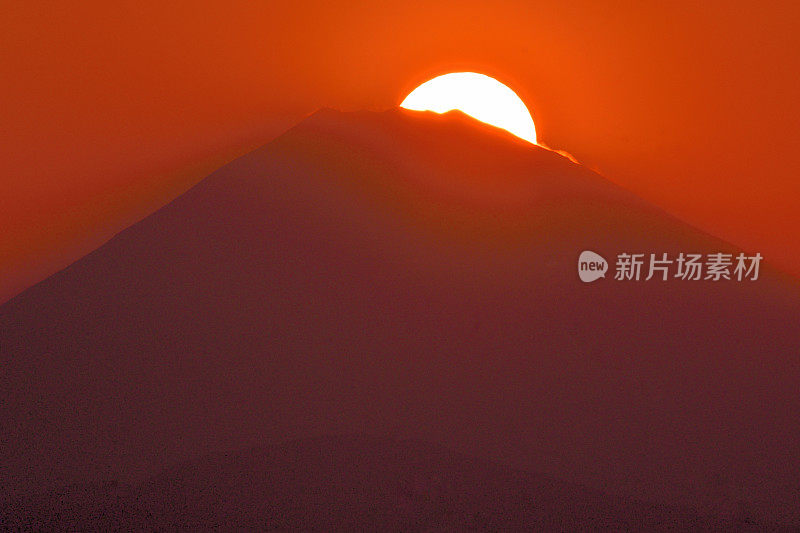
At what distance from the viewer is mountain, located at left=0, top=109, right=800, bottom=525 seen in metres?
4.96

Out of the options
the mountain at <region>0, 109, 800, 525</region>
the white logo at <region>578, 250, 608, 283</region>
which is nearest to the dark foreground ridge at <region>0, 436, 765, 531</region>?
the mountain at <region>0, 109, 800, 525</region>

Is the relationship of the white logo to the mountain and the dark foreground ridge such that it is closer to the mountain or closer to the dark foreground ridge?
the mountain

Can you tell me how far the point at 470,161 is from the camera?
7.29m

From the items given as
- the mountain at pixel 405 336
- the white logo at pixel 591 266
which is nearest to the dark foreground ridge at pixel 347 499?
the mountain at pixel 405 336

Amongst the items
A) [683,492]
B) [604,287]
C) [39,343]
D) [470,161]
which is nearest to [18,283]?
[39,343]

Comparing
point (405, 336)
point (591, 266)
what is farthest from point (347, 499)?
point (591, 266)

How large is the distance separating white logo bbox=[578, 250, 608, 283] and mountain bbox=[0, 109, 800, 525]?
0.11 m

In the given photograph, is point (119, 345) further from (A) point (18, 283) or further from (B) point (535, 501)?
(B) point (535, 501)

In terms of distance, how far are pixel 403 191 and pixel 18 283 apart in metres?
4.11

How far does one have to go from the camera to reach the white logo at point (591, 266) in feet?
21.3

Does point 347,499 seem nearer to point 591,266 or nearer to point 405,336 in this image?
point 405,336

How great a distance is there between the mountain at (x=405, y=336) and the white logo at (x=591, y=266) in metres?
0.11

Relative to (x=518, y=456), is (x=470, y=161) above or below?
above

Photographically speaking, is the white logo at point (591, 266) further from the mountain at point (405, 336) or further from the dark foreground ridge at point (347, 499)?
the dark foreground ridge at point (347, 499)
